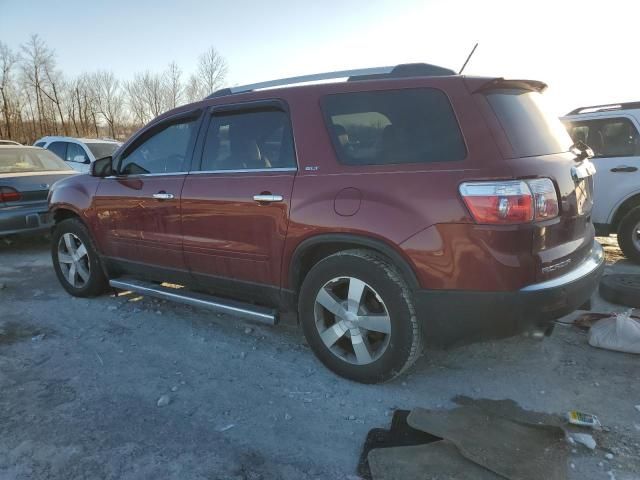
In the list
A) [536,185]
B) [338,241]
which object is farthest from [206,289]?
[536,185]

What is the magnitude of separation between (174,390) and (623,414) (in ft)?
8.90

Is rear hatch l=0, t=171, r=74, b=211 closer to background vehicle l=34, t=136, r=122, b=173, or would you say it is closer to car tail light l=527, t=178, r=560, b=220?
background vehicle l=34, t=136, r=122, b=173

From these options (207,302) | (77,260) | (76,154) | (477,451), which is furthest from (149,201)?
(76,154)

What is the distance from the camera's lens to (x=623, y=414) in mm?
2697

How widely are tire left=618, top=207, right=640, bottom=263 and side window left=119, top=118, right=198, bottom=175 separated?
17.5 ft

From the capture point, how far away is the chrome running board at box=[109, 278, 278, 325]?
3.40m

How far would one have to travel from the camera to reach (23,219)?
6.68 metres

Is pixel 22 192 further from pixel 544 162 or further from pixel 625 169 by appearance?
pixel 625 169

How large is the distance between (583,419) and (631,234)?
13.9 ft

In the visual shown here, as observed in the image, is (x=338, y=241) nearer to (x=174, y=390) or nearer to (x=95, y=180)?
(x=174, y=390)

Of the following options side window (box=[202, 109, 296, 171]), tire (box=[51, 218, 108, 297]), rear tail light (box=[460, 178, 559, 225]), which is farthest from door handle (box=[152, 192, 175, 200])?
rear tail light (box=[460, 178, 559, 225])

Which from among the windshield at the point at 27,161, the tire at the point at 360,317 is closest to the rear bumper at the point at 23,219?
the windshield at the point at 27,161

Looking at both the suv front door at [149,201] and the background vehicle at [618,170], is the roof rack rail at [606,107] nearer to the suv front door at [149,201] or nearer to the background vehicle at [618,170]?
the background vehicle at [618,170]

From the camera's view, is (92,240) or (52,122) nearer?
(92,240)
